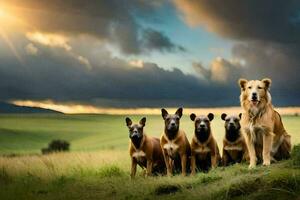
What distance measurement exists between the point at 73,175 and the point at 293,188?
32.5 feet

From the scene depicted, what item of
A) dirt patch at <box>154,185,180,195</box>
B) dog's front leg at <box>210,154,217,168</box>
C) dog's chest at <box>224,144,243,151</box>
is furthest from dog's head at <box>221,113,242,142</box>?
dirt patch at <box>154,185,180,195</box>

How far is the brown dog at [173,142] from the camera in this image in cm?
1712

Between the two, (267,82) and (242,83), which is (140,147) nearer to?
(242,83)

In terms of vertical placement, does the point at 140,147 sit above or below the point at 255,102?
below

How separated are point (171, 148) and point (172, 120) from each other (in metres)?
0.75


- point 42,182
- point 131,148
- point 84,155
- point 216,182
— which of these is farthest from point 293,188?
point 84,155

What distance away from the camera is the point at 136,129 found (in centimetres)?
1756

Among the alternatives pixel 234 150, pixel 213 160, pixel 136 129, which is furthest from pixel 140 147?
pixel 234 150

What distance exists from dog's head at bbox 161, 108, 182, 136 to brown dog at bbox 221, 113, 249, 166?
4.22 ft

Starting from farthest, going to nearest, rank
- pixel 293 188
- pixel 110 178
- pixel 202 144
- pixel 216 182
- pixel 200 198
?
1. pixel 110 178
2. pixel 202 144
3. pixel 216 182
4. pixel 200 198
5. pixel 293 188

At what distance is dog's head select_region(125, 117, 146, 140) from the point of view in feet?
57.4

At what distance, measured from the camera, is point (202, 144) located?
17125 mm

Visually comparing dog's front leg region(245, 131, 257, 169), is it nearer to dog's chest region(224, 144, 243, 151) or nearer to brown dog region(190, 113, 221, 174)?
dog's chest region(224, 144, 243, 151)

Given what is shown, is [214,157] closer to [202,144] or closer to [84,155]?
[202,144]
